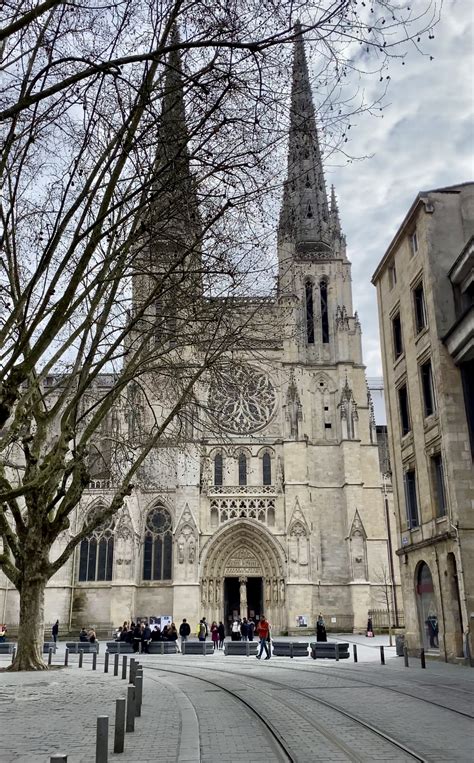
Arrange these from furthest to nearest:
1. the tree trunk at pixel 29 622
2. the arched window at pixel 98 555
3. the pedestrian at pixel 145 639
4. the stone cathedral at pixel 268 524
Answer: the arched window at pixel 98 555 < the stone cathedral at pixel 268 524 < the pedestrian at pixel 145 639 < the tree trunk at pixel 29 622

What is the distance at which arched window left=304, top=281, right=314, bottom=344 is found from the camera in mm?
40906

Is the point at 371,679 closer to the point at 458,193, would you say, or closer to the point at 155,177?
the point at 155,177

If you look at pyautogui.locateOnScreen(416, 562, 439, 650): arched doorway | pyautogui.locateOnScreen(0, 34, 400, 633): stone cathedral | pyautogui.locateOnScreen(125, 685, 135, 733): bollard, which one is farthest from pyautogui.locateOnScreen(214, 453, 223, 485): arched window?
pyautogui.locateOnScreen(125, 685, 135, 733): bollard

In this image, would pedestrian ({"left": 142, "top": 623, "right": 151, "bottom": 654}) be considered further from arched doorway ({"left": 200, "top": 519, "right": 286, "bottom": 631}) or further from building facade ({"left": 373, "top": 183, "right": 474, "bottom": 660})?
building facade ({"left": 373, "top": 183, "right": 474, "bottom": 660})

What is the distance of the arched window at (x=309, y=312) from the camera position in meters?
40.9

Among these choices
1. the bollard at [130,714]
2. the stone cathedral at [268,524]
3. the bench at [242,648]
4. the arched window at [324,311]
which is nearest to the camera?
the bollard at [130,714]

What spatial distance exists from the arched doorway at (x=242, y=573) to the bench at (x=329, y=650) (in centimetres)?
1423

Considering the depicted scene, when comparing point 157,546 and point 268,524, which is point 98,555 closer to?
point 157,546

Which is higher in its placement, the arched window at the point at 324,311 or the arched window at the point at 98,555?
the arched window at the point at 324,311

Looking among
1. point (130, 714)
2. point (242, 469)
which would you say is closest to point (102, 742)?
point (130, 714)

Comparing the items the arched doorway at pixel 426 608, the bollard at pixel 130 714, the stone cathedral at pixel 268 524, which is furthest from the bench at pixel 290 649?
the bollard at pixel 130 714

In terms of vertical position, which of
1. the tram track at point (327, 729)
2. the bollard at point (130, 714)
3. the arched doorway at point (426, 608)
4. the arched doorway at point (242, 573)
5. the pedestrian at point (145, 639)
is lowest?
A: the tram track at point (327, 729)

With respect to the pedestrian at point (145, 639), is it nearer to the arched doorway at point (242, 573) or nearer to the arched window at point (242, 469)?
the arched doorway at point (242, 573)

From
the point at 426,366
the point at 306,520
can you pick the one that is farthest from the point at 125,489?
the point at 306,520
